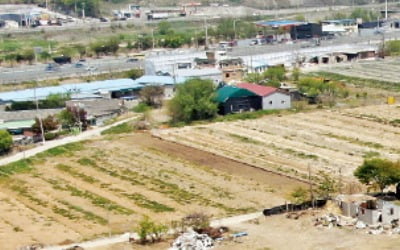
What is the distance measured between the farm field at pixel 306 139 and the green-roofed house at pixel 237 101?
1073 millimetres

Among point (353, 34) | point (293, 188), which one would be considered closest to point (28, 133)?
point (293, 188)

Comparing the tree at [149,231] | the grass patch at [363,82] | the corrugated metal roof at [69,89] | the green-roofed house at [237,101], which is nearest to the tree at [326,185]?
the tree at [149,231]

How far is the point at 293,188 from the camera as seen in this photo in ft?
49.4

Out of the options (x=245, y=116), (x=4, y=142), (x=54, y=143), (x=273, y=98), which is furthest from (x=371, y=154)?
(x=4, y=142)

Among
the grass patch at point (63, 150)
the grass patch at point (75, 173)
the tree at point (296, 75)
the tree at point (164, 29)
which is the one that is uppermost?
the tree at point (164, 29)

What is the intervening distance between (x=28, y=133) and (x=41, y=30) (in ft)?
88.1

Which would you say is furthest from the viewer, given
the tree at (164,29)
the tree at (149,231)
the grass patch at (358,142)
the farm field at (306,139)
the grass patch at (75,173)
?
the tree at (164,29)

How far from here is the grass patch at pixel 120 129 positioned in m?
20.9

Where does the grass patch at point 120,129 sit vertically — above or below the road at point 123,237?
above

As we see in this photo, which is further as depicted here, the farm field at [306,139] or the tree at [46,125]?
the tree at [46,125]

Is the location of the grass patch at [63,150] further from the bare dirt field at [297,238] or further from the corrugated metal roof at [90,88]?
the bare dirt field at [297,238]

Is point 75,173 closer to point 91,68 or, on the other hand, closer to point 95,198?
point 95,198

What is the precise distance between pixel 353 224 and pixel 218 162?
16.2 feet

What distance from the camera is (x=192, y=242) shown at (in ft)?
39.7
